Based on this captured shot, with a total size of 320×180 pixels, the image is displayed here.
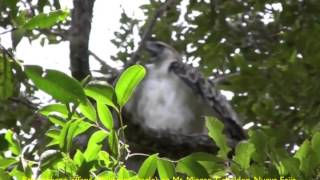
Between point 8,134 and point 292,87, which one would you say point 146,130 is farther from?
point 8,134

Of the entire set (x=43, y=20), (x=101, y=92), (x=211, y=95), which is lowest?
(x=211, y=95)

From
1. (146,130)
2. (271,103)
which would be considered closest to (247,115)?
(271,103)

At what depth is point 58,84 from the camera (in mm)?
1396

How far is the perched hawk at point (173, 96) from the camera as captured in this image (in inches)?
225

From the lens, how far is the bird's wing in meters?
4.85

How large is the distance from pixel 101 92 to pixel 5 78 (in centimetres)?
46

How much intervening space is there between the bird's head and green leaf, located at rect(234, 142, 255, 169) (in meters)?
4.06

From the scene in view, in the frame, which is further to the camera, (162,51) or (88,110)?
(162,51)

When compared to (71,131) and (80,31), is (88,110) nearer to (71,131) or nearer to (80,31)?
(71,131)

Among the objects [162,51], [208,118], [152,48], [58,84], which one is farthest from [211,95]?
[58,84]

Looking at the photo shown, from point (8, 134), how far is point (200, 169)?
505 millimetres

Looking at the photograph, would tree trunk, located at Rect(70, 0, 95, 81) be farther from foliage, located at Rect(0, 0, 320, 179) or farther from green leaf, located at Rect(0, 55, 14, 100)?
green leaf, located at Rect(0, 55, 14, 100)

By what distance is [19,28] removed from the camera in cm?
160

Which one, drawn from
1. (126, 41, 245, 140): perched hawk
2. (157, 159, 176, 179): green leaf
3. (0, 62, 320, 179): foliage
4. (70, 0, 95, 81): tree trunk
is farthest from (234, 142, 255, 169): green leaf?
(126, 41, 245, 140): perched hawk
